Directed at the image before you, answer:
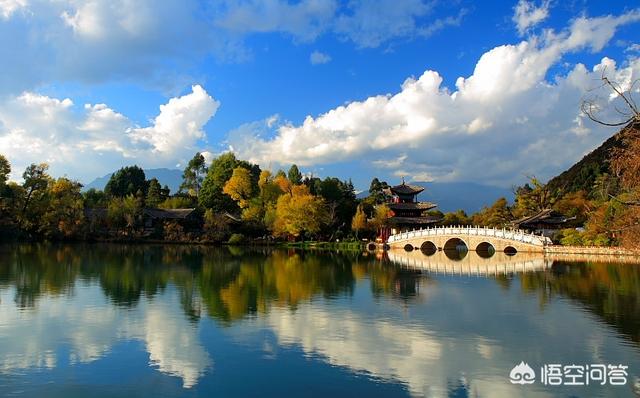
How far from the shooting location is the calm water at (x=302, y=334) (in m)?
8.37

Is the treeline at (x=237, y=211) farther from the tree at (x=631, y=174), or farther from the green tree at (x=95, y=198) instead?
the tree at (x=631, y=174)

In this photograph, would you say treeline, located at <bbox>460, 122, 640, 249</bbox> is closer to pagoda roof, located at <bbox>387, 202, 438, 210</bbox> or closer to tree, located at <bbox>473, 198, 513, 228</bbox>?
tree, located at <bbox>473, 198, 513, 228</bbox>

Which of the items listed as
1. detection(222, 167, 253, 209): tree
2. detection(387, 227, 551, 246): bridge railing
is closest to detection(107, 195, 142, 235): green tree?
detection(222, 167, 253, 209): tree

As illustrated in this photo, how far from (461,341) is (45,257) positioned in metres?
26.8

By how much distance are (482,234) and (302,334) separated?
3376 centimetres

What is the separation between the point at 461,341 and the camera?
1122 cm

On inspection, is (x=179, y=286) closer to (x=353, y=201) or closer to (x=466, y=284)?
(x=466, y=284)

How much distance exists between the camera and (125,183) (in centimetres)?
6838

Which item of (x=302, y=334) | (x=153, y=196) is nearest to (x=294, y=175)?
(x=153, y=196)

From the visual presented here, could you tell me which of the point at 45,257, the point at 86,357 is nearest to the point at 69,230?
the point at 45,257

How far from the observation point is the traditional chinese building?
170ft

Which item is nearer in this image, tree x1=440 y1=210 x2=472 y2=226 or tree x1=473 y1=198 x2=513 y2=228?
tree x1=473 y1=198 x2=513 y2=228

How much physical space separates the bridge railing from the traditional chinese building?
2634 millimetres

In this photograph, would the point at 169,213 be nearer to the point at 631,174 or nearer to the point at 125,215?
the point at 125,215
